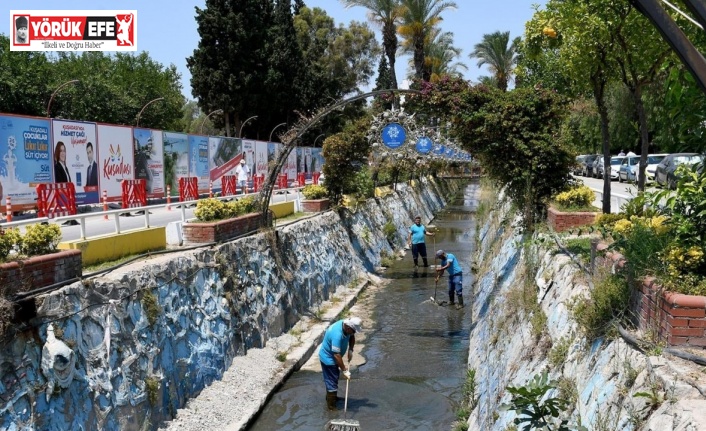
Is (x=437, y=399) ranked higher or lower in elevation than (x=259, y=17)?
lower

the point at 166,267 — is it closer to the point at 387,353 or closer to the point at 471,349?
the point at 387,353

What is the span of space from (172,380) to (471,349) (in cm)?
580

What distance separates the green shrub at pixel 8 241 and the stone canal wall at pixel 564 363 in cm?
526

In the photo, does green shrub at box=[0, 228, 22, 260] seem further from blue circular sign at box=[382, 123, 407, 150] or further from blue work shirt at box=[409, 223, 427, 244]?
blue work shirt at box=[409, 223, 427, 244]

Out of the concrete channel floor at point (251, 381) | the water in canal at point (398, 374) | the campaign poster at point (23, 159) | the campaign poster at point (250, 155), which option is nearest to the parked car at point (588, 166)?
the campaign poster at point (250, 155)

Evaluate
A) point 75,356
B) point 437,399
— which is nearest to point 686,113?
point 437,399

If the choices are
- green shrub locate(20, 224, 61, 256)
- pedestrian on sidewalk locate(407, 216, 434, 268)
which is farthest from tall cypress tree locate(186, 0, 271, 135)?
green shrub locate(20, 224, 61, 256)

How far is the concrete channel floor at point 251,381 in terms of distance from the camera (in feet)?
29.0

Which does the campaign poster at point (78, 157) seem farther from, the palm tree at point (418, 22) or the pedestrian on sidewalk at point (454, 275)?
the palm tree at point (418, 22)

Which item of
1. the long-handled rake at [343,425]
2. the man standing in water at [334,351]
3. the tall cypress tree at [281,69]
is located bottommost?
the long-handled rake at [343,425]

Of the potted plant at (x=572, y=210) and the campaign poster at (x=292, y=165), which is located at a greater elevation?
the campaign poster at (x=292, y=165)

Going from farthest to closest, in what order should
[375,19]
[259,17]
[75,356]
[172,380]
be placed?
[259,17]
[375,19]
[172,380]
[75,356]

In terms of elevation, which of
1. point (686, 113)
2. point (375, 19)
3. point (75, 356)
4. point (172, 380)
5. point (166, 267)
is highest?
point (375, 19)

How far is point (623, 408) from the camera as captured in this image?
15.3 ft
